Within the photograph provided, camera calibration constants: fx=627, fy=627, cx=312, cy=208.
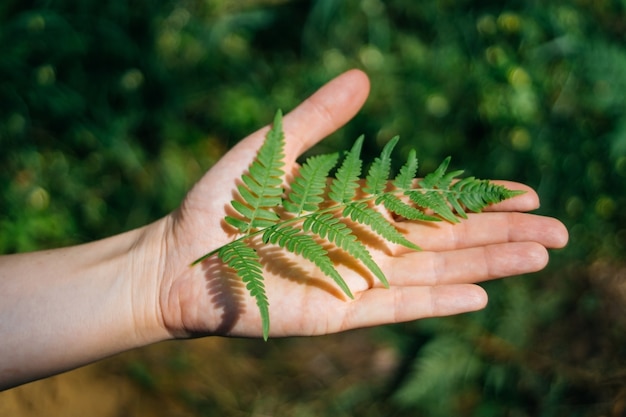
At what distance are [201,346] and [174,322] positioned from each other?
3.80ft

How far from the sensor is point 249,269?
2.44 m

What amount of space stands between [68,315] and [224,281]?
81 cm

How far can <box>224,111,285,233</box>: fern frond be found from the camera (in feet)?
8.89

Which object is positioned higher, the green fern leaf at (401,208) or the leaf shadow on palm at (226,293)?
the green fern leaf at (401,208)

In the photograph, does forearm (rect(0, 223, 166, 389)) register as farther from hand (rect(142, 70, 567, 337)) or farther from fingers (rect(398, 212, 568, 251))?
fingers (rect(398, 212, 568, 251))

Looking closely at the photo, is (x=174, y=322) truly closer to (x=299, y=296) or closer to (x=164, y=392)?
(x=299, y=296)

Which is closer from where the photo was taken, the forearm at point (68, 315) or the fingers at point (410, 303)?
the fingers at point (410, 303)

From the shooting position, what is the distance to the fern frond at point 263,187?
271cm

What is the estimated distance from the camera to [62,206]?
401 cm

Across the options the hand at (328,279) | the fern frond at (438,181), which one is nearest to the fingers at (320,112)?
the hand at (328,279)

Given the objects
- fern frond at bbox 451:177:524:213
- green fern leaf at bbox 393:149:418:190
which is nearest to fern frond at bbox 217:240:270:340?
green fern leaf at bbox 393:149:418:190

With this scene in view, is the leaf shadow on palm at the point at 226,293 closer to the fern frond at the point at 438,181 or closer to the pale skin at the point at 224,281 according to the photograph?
the pale skin at the point at 224,281

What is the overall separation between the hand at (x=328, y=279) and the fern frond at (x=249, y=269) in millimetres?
200

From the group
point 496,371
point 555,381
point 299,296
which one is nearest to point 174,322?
point 299,296
